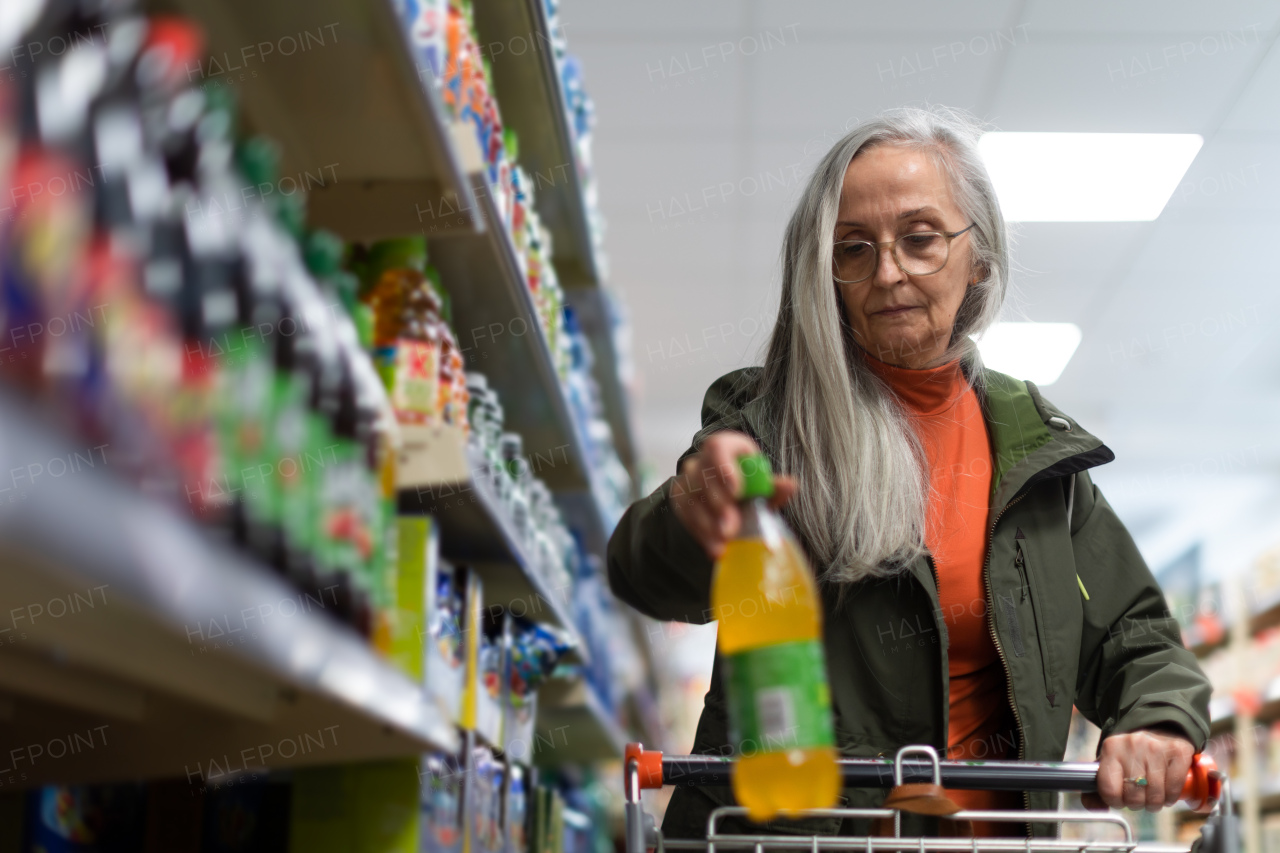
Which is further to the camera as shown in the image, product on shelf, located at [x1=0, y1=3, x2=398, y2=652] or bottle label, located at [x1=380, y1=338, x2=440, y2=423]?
bottle label, located at [x1=380, y1=338, x2=440, y2=423]

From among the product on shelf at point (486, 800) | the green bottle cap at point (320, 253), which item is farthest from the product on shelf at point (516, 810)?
the green bottle cap at point (320, 253)

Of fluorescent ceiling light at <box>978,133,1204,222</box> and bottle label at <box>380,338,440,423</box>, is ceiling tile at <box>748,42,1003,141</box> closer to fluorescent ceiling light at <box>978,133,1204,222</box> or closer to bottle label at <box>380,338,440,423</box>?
fluorescent ceiling light at <box>978,133,1204,222</box>

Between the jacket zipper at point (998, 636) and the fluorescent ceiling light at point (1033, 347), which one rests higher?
the fluorescent ceiling light at point (1033, 347)

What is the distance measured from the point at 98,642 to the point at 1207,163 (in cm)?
443

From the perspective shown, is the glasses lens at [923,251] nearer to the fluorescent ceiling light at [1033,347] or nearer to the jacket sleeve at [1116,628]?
the jacket sleeve at [1116,628]

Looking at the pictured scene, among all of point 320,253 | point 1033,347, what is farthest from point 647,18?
point 1033,347

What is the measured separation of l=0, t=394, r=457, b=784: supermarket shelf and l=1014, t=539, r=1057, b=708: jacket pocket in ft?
2.65

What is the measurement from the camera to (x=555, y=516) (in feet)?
9.63

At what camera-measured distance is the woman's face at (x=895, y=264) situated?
65.4 inches

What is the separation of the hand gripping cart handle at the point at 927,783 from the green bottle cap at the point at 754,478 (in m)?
0.38

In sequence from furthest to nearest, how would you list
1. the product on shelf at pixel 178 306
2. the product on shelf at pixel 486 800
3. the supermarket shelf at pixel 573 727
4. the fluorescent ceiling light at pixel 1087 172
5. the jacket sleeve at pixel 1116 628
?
the fluorescent ceiling light at pixel 1087 172
the supermarket shelf at pixel 573 727
the product on shelf at pixel 486 800
the jacket sleeve at pixel 1116 628
the product on shelf at pixel 178 306

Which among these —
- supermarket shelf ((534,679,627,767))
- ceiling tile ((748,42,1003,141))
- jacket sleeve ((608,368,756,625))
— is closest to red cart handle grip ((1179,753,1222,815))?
jacket sleeve ((608,368,756,625))

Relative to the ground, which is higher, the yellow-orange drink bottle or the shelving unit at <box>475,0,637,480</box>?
the shelving unit at <box>475,0,637,480</box>

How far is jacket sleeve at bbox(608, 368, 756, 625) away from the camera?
1.37 metres
